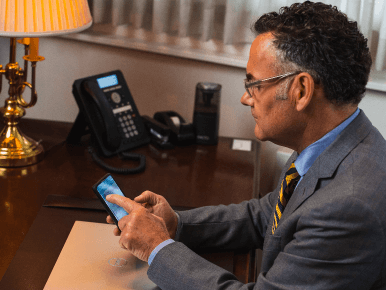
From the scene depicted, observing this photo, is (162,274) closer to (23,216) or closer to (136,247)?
(136,247)

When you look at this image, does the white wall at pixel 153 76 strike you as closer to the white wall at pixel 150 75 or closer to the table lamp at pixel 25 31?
the white wall at pixel 150 75

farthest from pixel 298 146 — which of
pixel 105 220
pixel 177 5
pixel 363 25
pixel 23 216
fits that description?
pixel 177 5

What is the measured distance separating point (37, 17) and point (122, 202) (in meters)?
0.57

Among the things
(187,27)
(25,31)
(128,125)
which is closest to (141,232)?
(25,31)

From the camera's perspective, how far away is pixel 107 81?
165cm

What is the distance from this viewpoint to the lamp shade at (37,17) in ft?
3.95

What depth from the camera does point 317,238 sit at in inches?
32.0

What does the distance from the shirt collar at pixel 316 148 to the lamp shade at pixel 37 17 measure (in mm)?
737

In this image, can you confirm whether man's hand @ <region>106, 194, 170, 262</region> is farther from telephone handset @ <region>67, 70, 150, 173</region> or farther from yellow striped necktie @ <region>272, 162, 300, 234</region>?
telephone handset @ <region>67, 70, 150, 173</region>

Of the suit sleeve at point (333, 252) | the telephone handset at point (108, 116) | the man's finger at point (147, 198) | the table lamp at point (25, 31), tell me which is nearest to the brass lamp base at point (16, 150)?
the table lamp at point (25, 31)

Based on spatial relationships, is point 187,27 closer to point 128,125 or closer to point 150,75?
point 150,75

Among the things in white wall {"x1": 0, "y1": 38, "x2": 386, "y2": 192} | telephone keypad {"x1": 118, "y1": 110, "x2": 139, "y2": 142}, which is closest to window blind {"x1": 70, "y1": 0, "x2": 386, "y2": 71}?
white wall {"x1": 0, "y1": 38, "x2": 386, "y2": 192}

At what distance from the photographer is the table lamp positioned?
1210 mm

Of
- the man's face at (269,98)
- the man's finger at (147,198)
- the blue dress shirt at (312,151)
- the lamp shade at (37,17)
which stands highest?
the lamp shade at (37,17)
